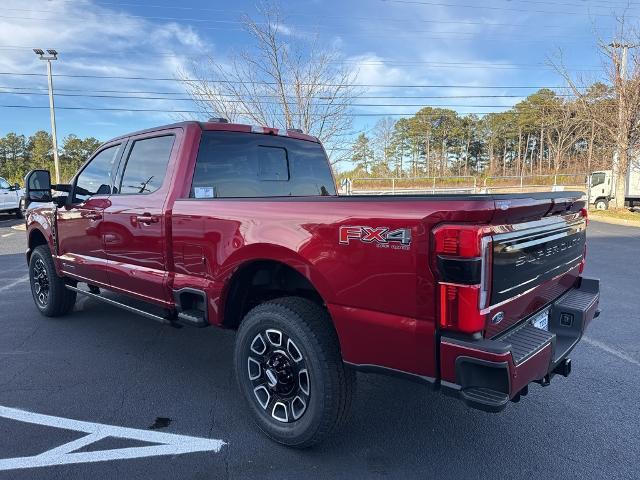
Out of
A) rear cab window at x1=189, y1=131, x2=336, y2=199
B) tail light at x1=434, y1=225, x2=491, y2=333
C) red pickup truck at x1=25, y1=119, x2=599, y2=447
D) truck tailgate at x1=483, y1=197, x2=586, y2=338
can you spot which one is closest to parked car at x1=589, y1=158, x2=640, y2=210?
rear cab window at x1=189, y1=131, x2=336, y2=199

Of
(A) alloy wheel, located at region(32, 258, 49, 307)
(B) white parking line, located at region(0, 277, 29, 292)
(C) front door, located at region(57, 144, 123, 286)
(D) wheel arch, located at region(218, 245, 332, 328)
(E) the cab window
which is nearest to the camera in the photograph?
(D) wheel arch, located at region(218, 245, 332, 328)

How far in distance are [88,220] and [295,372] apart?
9.17ft

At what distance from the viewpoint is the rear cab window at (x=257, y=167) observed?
11.7 ft

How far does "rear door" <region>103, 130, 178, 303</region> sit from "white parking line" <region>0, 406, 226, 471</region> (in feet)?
3.25

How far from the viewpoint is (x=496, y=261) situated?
2078mm

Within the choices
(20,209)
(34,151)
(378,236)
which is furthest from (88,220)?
(34,151)

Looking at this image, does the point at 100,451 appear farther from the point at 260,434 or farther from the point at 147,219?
the point at 147,219

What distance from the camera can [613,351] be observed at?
422 centimetres

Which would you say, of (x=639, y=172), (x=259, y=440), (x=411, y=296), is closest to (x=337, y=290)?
(x=411, y=296)

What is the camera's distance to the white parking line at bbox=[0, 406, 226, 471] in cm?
264

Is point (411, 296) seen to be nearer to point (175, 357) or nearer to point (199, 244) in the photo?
point (199, 244)

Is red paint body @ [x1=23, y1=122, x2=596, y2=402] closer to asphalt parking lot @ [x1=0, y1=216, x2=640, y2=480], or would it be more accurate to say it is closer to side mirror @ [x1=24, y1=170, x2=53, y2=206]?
asphalt parking lot @ [x1=0, y1=216, x2=640, y2=480]

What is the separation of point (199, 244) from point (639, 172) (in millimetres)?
23247

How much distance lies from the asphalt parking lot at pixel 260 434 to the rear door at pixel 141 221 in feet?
2.57
